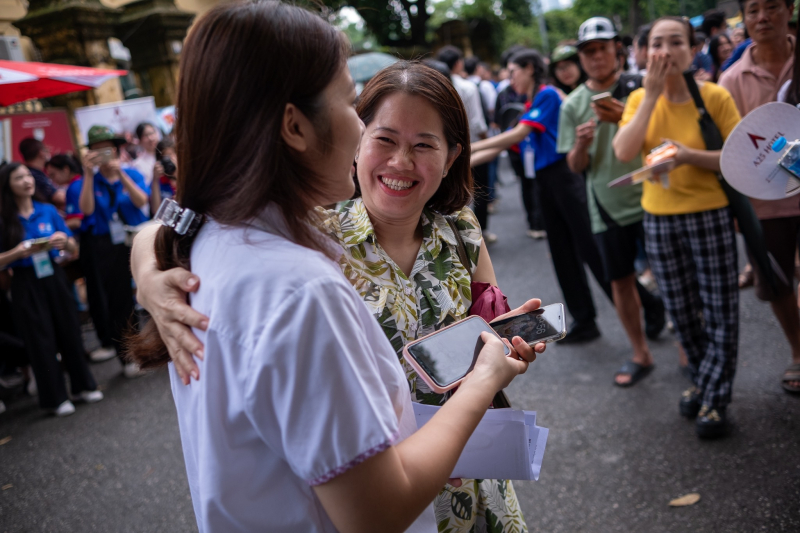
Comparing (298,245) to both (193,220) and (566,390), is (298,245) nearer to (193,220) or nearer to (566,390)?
(193,220)

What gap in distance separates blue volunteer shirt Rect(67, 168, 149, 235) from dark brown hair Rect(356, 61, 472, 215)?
4501 millimetres

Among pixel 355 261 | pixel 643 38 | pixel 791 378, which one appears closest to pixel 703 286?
pixel 791 378

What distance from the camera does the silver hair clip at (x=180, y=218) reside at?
1107mm

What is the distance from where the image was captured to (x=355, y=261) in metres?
1.67

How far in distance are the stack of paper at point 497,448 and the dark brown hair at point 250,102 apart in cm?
69

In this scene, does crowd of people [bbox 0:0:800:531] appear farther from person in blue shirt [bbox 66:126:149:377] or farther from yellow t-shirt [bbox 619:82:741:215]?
person in blue shirt [bbox 66:126:149:377]

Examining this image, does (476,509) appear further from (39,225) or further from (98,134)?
(98,134)

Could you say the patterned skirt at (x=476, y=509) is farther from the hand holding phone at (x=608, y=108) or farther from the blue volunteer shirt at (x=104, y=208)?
the blue volunteer shirt at (x=104, y=208)

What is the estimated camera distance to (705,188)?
3217 mm

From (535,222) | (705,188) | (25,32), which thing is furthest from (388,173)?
(25,32)

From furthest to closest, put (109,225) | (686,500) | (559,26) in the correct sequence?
(559,26) < (109,225) < (686,500)

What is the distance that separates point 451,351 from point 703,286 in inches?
96.6

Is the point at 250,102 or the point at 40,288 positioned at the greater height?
the point at 250,102

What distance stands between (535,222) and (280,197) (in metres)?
7.26
